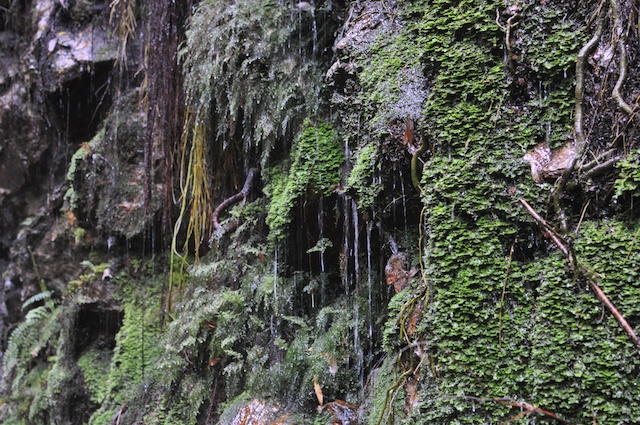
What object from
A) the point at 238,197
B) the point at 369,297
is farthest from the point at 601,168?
the point at 238,197

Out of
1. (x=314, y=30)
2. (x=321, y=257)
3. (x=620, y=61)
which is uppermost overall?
(x=314, y=30)

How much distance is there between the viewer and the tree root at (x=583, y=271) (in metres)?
1.84

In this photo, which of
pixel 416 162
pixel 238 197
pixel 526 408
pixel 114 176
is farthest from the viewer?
pixel 114 176

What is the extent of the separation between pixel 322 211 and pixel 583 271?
5.88 ft

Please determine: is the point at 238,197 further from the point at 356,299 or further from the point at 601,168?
the point at 601,168

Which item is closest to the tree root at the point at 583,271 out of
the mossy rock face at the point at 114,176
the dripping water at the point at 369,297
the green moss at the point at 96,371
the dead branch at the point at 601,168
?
the dead branch at the point at 601,168

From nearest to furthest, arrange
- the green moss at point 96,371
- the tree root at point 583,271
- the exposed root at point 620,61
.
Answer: the tree root at point 583,271 → the exposed root at point 620,61 → the green moss at point 96,371

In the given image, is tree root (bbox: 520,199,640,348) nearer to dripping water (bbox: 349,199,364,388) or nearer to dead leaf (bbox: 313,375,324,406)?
dripping water (bbox: 349,199,364,388)

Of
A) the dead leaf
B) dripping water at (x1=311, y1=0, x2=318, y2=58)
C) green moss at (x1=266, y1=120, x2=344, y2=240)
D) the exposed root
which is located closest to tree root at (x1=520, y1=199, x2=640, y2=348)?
the exposed root

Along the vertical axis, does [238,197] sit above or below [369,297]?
above

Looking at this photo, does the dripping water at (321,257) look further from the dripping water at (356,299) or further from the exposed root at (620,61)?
the exposed root at (620,61)

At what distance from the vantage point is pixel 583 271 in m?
1.96

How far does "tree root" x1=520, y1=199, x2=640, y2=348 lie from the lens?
1841 mm

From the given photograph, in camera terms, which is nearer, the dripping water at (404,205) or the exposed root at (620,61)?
the exposed root at (620,61)
